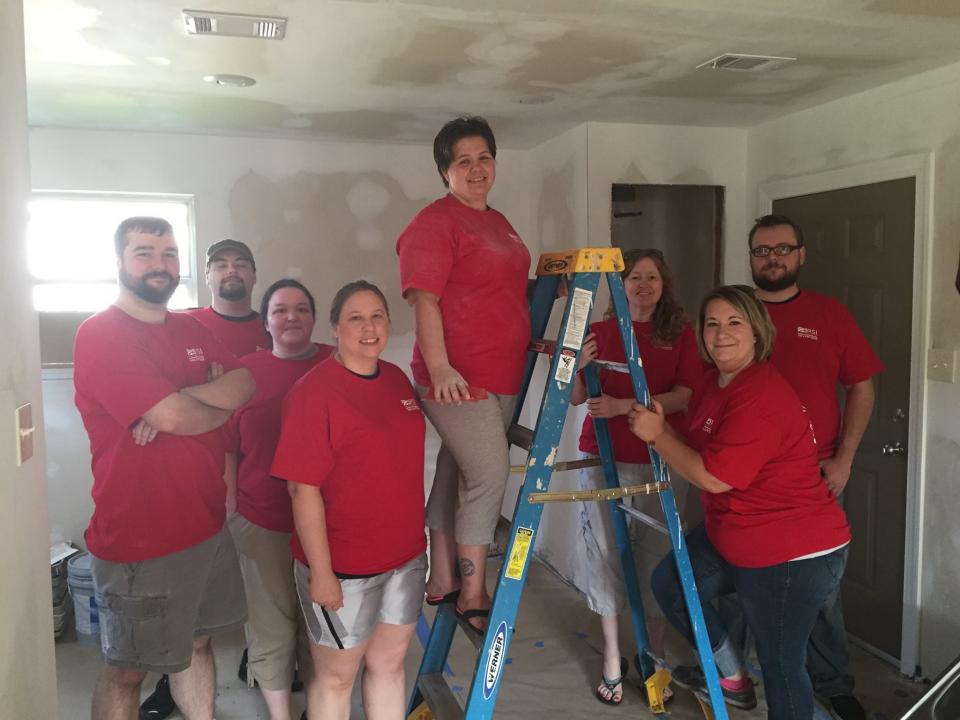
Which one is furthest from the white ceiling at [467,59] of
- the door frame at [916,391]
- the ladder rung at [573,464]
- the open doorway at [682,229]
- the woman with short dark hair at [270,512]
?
the ladder rung at [573,464]

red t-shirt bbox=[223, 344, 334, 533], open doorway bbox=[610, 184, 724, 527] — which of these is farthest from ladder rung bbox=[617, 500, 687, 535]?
open doorway bbox=[610, 184, 724, 527]

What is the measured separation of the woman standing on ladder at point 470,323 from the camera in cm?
195

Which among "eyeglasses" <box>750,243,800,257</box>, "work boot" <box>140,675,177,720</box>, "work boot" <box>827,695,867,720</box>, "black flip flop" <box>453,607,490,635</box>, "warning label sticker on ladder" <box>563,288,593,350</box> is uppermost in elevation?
"eyeglasses" <box>750,243,800,257</box>

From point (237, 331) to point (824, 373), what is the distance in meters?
2.22

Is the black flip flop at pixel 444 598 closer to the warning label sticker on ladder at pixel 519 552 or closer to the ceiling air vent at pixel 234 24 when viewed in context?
the warning label sticker on ladder at pixel 519 552

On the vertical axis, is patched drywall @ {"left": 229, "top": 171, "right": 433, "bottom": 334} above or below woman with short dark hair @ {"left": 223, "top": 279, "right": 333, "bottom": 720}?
above

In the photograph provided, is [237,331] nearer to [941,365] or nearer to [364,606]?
[364,606]

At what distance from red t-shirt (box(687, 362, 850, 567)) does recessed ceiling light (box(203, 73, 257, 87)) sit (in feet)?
7.06

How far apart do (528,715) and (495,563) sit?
1.57 meters

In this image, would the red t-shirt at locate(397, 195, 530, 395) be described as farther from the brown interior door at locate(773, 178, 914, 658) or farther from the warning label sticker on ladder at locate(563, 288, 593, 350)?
the brown interior door at locate(773, 178, 914, 658)

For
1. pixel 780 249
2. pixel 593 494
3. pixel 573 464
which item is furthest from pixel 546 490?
pixel 780 249

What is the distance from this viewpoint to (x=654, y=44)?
2.54m

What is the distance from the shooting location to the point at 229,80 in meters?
2.94

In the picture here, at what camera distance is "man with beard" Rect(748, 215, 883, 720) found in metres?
2.65
